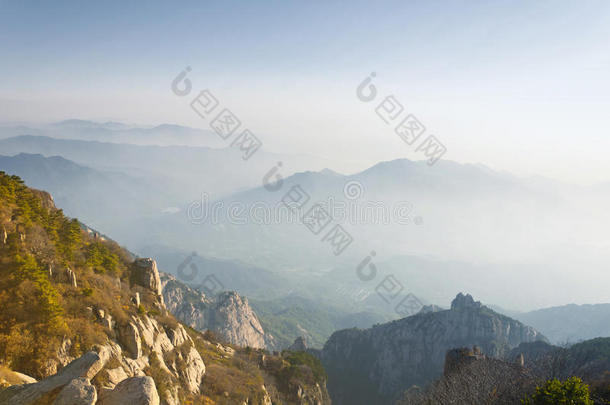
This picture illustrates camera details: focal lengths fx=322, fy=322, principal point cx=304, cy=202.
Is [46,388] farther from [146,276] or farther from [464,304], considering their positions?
[464,304]

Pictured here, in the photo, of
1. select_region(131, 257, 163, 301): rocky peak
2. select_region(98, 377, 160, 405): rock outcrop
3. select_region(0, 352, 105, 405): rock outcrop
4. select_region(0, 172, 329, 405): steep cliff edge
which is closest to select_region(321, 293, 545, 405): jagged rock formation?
select_region(0, 172, 329, 405): steep cliff edge

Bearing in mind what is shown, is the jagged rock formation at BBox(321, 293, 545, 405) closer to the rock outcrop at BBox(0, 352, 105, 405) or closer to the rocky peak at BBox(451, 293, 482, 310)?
the rocky peak at BBox(451, 293, 482, 310)

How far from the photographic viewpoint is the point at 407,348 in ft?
529

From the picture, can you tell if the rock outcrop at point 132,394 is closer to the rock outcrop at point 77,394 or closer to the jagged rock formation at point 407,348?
the rock outcrop at point 77,394

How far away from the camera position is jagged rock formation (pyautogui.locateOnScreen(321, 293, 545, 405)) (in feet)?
501

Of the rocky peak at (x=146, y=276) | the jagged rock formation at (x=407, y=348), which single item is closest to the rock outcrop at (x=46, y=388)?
the rocky peak at (x=146, y=276)

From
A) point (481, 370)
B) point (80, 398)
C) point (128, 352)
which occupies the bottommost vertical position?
point (128, 352)

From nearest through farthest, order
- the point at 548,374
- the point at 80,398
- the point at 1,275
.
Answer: the point at 80,398 < the point at 1,275 < the point at 548,374

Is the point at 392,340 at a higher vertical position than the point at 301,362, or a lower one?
Answer: higher

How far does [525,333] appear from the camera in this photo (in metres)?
168

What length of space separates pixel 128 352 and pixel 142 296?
17.1 m

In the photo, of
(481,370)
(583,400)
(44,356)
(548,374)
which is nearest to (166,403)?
(44,356)

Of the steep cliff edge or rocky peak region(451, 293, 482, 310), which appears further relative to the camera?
rocky peak region(451, 293, 482, 310)

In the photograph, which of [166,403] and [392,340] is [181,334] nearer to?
[166,403]
